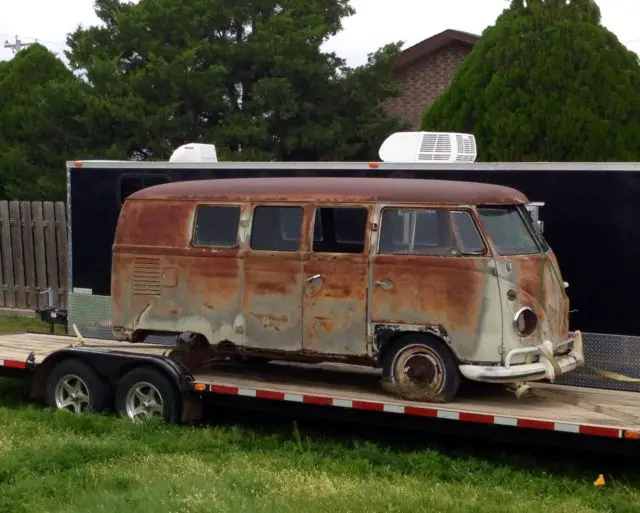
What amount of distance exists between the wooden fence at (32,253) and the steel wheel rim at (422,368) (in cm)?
939

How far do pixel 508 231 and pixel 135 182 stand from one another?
509 cm

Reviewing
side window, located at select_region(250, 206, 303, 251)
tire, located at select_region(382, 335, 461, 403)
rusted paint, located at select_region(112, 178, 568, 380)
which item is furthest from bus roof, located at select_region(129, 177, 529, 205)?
tire, located at select_region(382, 335, 461, 403)

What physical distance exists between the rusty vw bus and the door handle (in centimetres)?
2

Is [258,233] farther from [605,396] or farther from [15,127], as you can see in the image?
[15,127]

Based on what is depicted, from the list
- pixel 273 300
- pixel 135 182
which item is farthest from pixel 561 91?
pixel 273 300

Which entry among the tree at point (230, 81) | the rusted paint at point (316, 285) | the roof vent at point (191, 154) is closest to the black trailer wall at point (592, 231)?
the rusted paint at point (316, 285)

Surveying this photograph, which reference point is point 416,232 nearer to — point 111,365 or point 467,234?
point 467,234

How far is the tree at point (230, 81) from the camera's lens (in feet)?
64.0

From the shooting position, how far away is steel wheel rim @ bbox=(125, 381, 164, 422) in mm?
9359

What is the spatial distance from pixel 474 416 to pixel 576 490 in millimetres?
911

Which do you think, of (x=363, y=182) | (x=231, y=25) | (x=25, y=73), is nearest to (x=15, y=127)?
(x=25, y=73)

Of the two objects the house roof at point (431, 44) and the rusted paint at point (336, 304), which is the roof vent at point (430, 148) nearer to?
the rusted paint at point (336, 304)

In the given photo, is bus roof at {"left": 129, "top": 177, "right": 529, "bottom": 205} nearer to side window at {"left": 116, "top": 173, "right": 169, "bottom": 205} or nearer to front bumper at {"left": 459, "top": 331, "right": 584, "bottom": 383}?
front bumper at {"left": 459, "top": 331, "right": 584, "bottom": 383}

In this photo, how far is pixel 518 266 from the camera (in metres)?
8.35
